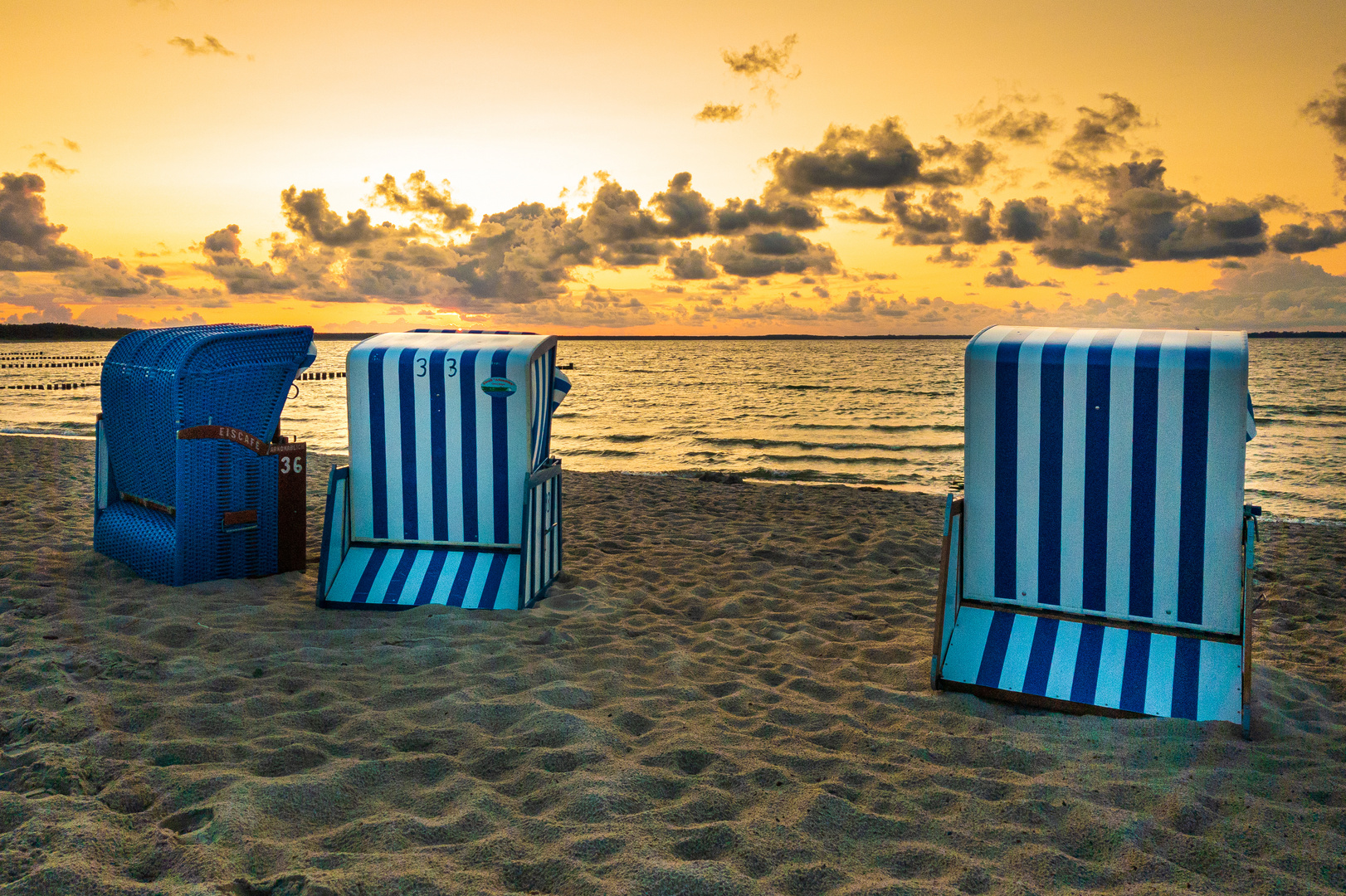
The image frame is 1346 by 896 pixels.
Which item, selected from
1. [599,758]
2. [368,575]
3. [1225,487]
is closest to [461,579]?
[368,575]

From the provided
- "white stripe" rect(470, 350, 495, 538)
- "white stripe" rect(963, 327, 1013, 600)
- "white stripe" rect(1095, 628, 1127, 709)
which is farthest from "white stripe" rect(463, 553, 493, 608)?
"white stripe" rect(1095, 628, 1127, 709)

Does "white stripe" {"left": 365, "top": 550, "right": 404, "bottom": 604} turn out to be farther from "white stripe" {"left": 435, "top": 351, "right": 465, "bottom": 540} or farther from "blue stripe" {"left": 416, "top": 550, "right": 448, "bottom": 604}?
"white stripe" {"left": 435, "top": 351, "right": 465, "bottom": 540}

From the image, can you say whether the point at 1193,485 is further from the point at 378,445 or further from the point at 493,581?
the point at 378,445

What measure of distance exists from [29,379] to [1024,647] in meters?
45.2

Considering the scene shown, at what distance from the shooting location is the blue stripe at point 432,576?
4.81 meters

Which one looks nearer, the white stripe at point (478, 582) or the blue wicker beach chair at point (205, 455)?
the white stripe at point (478, 582)

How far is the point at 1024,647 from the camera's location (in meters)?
3.70

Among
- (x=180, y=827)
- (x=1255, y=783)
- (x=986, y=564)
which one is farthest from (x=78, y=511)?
(x=1255, y=783)

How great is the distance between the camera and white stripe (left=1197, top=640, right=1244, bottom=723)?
336 centimetres

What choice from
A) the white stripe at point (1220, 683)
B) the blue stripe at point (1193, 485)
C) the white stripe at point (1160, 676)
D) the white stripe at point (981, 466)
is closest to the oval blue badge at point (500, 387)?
the white stripe at point (981, 466)

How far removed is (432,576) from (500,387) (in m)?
1.21

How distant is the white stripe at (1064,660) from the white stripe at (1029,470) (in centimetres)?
14

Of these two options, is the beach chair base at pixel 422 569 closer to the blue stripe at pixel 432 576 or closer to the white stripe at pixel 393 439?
the blue stripe at pixel 432 576

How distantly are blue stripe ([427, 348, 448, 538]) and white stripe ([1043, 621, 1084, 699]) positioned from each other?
3.40 m
